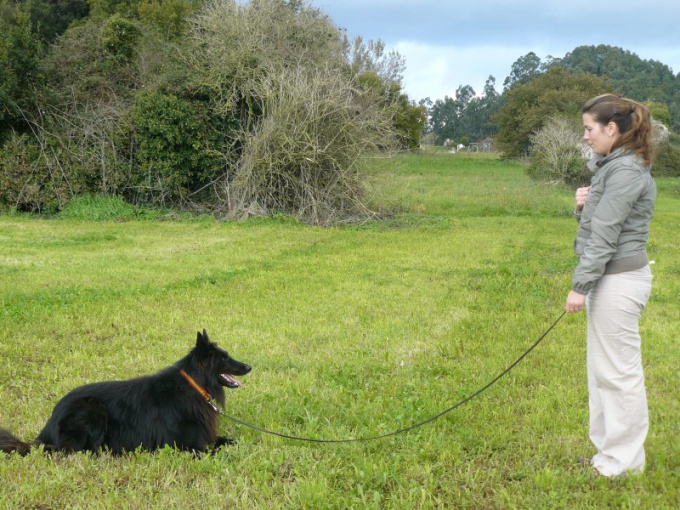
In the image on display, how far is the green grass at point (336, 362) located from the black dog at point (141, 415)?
123 millimetres

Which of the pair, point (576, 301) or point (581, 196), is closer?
point (576, 301)

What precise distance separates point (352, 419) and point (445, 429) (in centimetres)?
69

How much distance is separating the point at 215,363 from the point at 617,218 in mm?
2653

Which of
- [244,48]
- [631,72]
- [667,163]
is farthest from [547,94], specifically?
[631,72]

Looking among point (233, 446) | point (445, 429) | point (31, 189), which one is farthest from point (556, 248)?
point (31, 189)

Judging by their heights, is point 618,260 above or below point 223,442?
above

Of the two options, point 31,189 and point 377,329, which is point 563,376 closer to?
point 377,329

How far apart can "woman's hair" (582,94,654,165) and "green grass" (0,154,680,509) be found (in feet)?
6.38

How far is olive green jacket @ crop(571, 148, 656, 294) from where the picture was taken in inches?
123

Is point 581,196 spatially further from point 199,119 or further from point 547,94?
point 547,94

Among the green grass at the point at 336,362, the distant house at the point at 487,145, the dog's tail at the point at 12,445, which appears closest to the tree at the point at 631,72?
the distant house at the point at 487,145

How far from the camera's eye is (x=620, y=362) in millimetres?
3299

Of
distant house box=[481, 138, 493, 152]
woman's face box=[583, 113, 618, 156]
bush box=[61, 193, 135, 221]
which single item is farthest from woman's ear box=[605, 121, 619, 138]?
distant house box=[481, 138, 493, 152]

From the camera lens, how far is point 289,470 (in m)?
3.67
